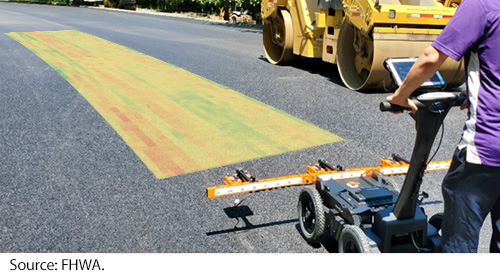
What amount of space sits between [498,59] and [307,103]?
588 centimetres

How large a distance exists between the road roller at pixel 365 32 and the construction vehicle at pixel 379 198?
14.5ft

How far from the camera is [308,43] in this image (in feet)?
34.8

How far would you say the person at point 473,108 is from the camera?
2.18 m

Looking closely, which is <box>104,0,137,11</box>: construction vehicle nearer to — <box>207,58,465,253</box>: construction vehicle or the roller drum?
the roller drum

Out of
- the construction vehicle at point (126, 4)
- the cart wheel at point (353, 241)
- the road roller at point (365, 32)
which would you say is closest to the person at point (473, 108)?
the cart wheel at point (353, 241)

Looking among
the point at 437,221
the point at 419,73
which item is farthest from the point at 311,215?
the point at 419,73

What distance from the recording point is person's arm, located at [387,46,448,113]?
7.58 feet

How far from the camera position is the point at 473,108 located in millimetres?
2355

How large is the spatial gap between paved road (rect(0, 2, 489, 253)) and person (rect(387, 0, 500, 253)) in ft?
4.56

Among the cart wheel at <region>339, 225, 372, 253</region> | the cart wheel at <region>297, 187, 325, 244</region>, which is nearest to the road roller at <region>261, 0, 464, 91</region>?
the cart wheel at <region>297, 187, 325, 244</region>

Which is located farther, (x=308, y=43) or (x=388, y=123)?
(x=308, y=43)

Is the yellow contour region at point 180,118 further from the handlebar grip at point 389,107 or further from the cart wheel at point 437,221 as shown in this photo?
→ the handlebar grip at point 389,107

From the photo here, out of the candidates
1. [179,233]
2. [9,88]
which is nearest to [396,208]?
[179,233]

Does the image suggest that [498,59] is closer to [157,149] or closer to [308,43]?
[157,149]
